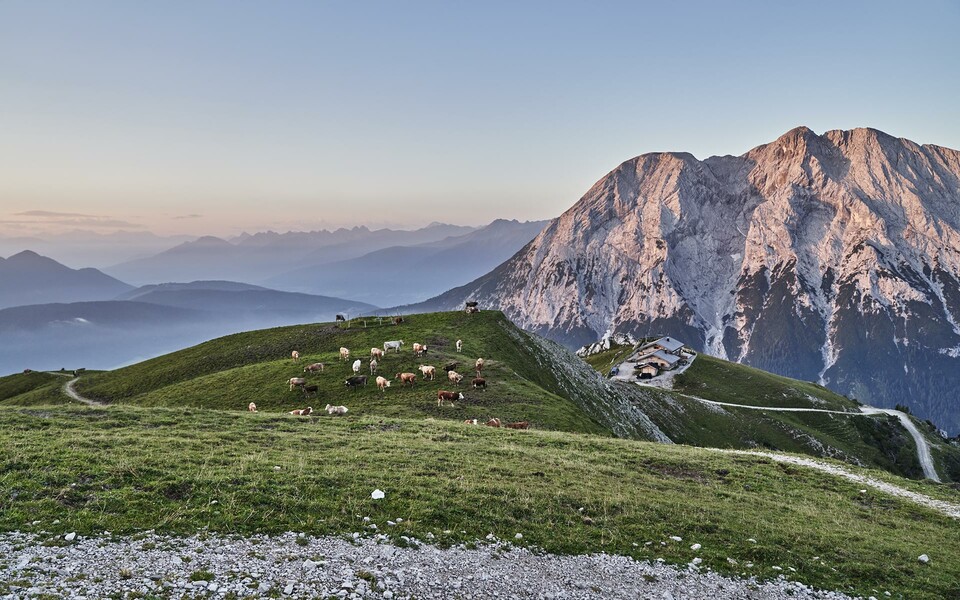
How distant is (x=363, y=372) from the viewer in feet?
188

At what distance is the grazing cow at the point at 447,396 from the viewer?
47.4 m

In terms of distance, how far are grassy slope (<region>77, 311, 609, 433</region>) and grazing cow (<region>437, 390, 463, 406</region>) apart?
30.7 inches

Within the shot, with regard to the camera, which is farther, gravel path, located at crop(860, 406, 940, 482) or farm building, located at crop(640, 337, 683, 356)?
farm building, located at crop(640, 337, 683, 356)

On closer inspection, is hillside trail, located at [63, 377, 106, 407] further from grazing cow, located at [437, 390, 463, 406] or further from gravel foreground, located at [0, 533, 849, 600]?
gravel foreground, located at [0, 533, 849, 600]

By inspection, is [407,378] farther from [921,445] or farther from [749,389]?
[921,445]

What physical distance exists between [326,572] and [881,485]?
115 feet

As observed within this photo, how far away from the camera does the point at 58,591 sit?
470 inches

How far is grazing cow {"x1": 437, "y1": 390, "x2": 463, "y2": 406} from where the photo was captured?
1866 inches

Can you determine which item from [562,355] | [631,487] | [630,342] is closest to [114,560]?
[631,487]

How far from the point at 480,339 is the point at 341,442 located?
4565 centimetres

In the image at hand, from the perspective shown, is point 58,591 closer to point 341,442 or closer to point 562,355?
point 341,442

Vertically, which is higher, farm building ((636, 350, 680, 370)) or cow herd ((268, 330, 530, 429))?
cow herd ((268, 330, 530, 429))

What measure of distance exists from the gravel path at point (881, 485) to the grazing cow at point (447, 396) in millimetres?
23233

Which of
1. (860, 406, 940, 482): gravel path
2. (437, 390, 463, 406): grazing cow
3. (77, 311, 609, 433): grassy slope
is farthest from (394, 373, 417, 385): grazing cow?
(860, 406, 940, 482): gravel path
